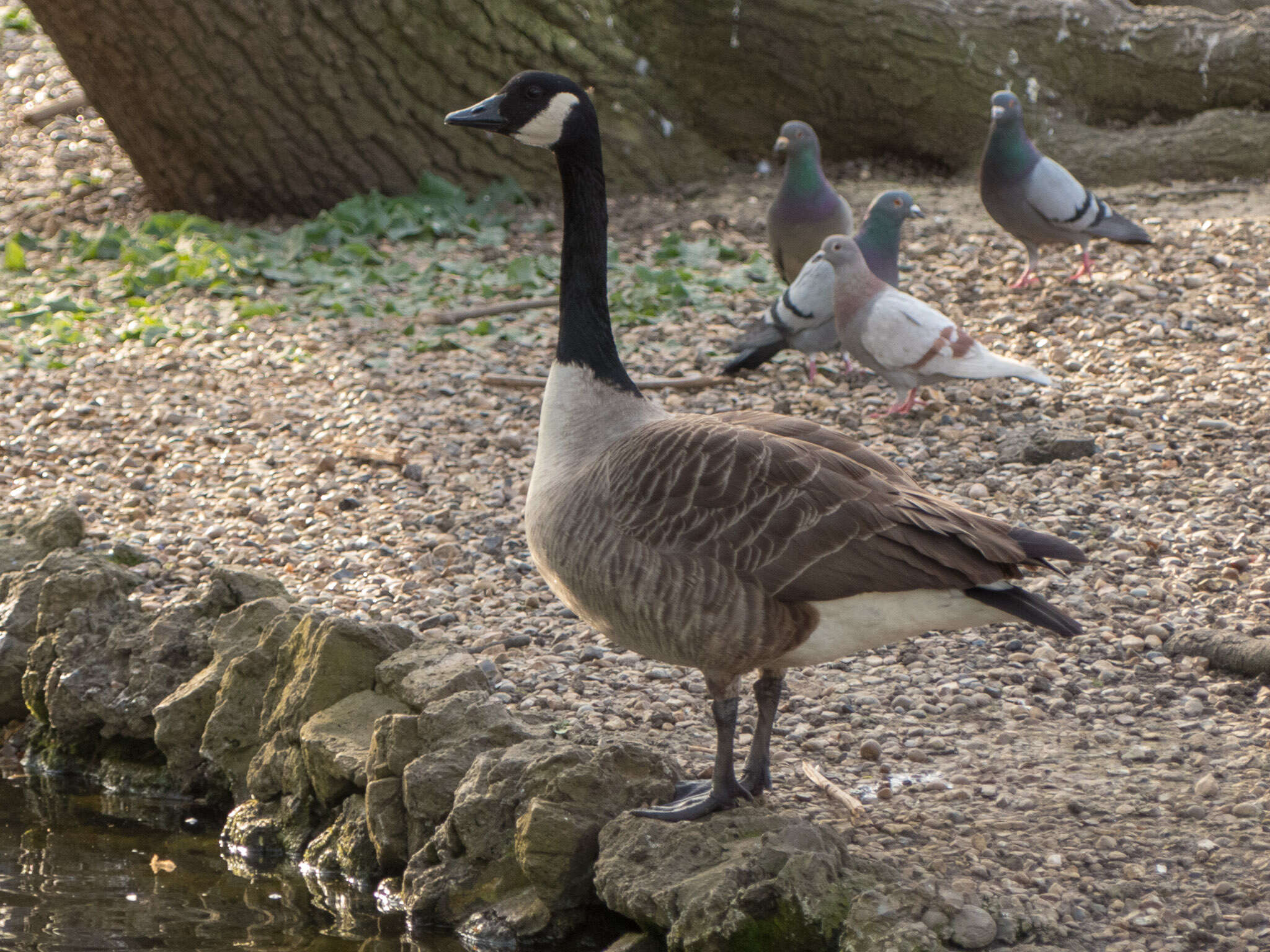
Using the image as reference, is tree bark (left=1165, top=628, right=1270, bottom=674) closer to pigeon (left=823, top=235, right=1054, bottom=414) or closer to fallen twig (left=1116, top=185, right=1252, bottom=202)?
pigeon (left=823, top=235, right=1054, bottom=414)

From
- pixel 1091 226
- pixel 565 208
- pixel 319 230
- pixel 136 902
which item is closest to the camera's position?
pixel 136 902

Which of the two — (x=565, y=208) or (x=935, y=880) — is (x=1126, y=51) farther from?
(x=935, y=880)

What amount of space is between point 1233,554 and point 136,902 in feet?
13.6

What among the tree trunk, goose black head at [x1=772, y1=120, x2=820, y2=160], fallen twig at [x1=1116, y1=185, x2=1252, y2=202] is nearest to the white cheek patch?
goose black head at [x1=772, y1=120, x2=820, y2=160]

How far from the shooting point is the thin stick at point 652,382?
709 centimetres

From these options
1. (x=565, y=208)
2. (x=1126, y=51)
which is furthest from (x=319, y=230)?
(x=1126, y=51)

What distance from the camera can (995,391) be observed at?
698 centimetres

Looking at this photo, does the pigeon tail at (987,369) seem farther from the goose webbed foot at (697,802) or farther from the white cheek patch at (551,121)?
the goose webbed foot at (697,802)

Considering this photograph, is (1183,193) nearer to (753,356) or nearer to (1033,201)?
(1033,201)

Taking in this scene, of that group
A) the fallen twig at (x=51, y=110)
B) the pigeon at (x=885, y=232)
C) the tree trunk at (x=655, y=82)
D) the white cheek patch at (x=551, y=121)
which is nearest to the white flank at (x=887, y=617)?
the white cheek patch at (x=551, y=121)

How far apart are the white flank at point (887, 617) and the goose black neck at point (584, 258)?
1086mm

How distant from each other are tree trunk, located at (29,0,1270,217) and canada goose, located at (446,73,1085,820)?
6.93 m

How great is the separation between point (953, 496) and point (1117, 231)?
2888 mm

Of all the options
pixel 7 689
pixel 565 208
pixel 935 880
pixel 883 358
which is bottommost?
pixel 7 689
